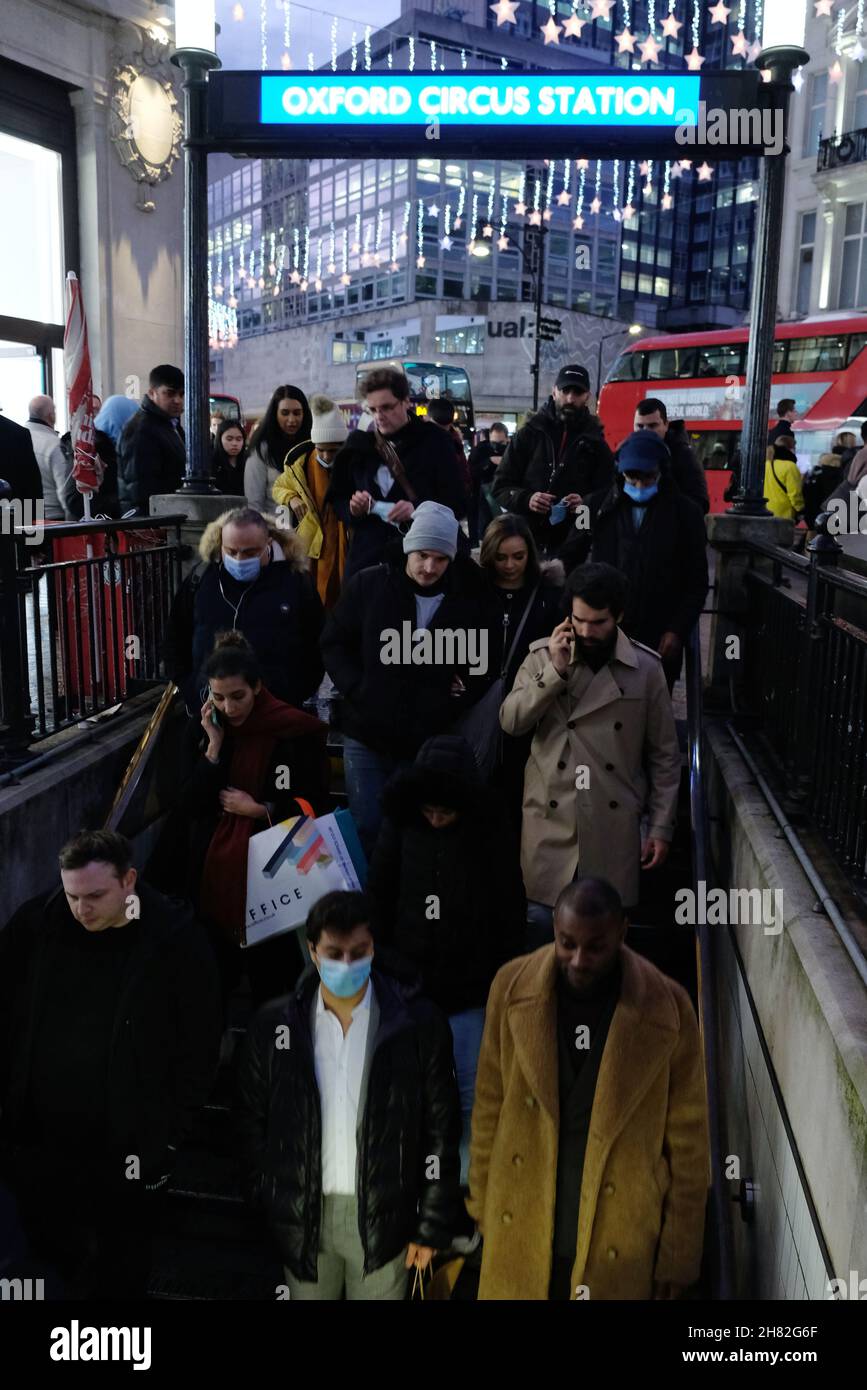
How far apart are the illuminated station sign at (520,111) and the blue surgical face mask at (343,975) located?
460 cm

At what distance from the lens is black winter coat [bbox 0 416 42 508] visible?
247 inches

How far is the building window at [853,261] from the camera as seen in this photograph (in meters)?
29.6

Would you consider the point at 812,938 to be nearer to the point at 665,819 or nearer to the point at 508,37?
the point at 665,819

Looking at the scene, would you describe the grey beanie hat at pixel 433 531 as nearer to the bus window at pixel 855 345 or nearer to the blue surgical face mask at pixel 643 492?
the blue surgical face mask at pixel 643 492

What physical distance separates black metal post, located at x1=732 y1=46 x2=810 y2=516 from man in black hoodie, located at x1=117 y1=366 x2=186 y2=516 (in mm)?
3577

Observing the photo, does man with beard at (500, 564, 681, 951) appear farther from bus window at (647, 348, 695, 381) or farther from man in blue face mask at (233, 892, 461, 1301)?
bus window at (647, 348, 695, 381)

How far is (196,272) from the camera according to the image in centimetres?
670

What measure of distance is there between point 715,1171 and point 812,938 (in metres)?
1.25

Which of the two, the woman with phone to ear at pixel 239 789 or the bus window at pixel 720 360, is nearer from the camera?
the woman with phone to ear at pixel 239 789

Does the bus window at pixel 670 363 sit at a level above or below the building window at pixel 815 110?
below

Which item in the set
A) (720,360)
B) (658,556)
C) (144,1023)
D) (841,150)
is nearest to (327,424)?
(658,556)

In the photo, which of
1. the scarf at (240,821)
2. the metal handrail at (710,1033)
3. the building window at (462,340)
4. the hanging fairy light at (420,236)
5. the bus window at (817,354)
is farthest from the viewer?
the hanging fairy light at (420,236)

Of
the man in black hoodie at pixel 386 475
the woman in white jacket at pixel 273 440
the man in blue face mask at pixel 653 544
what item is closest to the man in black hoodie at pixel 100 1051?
the man in black hoodie at pixel 386 475

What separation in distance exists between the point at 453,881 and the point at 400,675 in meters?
1.17
